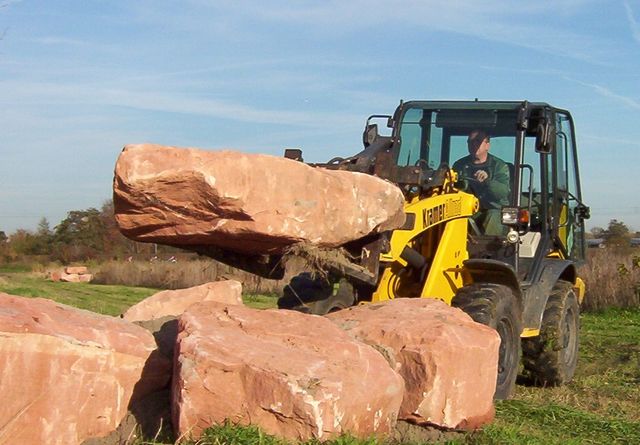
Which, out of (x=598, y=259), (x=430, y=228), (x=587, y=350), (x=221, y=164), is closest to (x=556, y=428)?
(x=430, y=228)

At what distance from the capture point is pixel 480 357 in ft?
20.6

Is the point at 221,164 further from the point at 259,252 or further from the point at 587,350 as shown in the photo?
the point at 587,350

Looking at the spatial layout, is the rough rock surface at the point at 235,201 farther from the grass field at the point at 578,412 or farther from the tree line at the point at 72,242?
the tree line at the point at 72,242

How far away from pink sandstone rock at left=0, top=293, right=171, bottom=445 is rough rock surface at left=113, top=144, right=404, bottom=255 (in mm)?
731

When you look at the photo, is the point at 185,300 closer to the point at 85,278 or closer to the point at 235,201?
the point at 235,201

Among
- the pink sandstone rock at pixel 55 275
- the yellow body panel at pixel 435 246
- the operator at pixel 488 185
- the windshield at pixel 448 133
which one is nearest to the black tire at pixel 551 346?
the operator at pixel 488 185

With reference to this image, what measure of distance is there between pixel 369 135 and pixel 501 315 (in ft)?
7.52

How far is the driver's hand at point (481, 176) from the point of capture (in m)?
9.42

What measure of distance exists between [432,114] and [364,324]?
156 inches

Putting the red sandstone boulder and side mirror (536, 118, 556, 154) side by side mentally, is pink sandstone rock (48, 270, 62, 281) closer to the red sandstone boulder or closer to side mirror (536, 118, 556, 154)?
the red sandstone boulder

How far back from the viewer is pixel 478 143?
9.52m

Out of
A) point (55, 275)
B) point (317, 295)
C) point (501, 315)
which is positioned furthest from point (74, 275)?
point (501, 315)

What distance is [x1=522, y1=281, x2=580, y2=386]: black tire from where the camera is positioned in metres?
9.81

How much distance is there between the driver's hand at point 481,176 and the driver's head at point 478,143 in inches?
6.5
